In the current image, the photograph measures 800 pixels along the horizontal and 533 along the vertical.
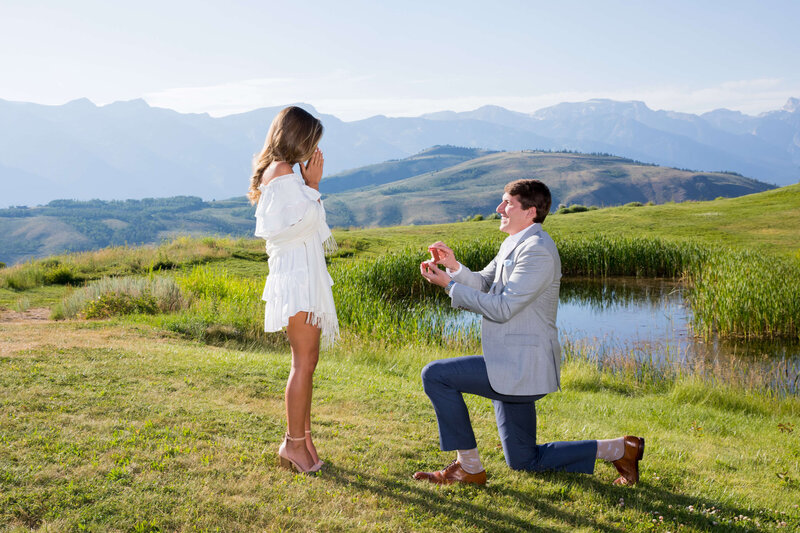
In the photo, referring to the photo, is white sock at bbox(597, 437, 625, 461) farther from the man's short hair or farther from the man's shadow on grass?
the man's short hair

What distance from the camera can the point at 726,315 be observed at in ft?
43.6

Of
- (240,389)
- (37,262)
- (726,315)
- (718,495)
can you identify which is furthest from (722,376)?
(37,262)

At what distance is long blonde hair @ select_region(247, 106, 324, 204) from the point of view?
12.8 ft

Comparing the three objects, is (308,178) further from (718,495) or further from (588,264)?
(588,264)

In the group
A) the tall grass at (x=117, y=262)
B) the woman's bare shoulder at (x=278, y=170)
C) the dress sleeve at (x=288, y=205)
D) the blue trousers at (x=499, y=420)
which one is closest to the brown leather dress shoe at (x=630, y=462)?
the blue trousers at (x=499, y=420)

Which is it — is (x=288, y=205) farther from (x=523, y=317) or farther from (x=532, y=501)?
(x=532, y=501)

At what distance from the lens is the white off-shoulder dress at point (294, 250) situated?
395cm

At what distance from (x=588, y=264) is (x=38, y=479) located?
66.8ft

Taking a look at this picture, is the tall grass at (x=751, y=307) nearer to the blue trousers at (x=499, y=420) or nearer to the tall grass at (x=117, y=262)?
the blue trousers at (x=499, y=420)

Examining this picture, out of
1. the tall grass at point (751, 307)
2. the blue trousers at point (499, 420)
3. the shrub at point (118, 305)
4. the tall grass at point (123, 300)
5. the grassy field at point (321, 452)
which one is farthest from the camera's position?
the tall grass at point (751, 307)

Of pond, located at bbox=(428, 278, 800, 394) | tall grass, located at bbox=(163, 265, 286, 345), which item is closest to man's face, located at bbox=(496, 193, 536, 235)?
pond, located at bbox=(428, 278, 800, 394)

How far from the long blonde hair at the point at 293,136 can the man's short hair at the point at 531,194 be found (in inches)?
52.2

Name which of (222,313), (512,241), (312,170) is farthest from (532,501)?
(222,313)

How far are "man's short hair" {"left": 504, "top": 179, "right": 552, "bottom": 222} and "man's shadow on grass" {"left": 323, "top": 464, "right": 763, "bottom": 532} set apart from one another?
194cm
